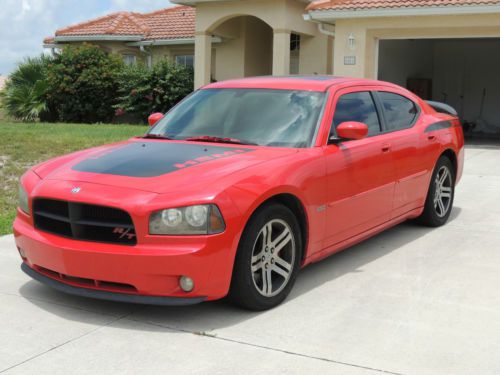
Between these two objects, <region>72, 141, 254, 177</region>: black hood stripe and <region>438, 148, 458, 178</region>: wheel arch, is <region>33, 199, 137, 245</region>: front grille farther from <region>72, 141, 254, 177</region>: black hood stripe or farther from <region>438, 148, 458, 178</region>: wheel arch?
<region>438, 148, 458, 178</region>: wheel arch

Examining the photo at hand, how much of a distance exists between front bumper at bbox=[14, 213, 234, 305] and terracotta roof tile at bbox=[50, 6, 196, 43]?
67.0ft

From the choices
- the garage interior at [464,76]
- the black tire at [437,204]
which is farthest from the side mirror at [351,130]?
the garage interior at [464,76]

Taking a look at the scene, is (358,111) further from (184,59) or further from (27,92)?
(184,59)

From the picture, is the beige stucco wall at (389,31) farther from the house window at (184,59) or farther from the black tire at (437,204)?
the black tire at (437,204)

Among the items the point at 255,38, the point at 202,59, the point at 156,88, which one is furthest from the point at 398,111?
the point at 255,38

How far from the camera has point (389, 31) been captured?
1678 centimetres

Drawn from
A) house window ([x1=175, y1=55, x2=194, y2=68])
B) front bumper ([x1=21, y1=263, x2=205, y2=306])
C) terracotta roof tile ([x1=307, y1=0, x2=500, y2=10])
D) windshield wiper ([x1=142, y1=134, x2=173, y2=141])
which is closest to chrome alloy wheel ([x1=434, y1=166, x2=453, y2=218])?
windshield wiper ([x1=142, y1=134, x2=173, y2=141])

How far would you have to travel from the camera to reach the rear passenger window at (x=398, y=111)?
626 centimetres

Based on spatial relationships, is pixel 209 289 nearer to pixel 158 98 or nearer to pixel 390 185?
pixel 390 185

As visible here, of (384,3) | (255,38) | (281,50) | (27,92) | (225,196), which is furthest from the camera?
(27,92)

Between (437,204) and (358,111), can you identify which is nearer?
(358,111)

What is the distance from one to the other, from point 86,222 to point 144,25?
22915mm

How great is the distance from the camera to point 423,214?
275 inches

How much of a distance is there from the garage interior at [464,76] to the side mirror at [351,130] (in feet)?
60.4
